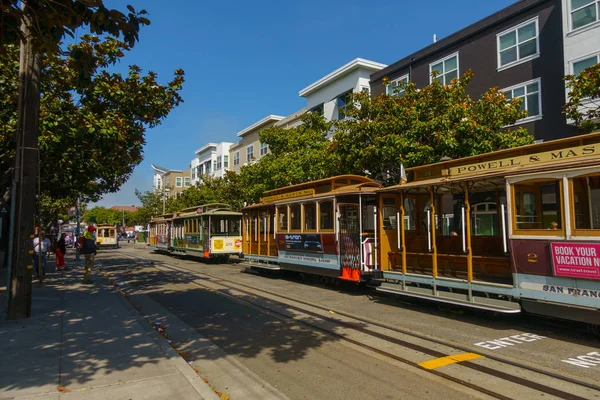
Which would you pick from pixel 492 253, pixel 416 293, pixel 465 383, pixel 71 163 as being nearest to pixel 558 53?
pixel 492 253

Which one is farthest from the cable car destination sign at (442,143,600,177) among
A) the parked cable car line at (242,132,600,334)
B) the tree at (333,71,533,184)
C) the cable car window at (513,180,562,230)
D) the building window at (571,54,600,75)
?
the building window at (571,54,600,75)

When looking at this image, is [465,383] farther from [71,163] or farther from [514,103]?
[71,163]

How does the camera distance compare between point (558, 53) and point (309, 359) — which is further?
point (558, 53)

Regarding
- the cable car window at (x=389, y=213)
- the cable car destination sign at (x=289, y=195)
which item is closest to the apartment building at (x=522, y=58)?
the cable car destination sign at (x=289, y=195)

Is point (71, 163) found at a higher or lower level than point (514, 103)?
lower

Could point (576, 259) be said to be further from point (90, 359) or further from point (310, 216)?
point (310, 216)

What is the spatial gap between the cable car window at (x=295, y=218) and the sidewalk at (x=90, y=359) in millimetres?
6611

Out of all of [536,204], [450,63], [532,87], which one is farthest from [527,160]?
[450,63]

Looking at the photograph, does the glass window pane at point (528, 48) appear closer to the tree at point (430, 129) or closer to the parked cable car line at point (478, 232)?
the tree at point (430, 129)

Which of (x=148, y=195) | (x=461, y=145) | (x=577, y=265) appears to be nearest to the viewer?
(x=577, y=265)

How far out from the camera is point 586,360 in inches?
244

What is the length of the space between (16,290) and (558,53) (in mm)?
19992

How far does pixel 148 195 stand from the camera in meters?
62.6

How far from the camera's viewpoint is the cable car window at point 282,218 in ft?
52.4
